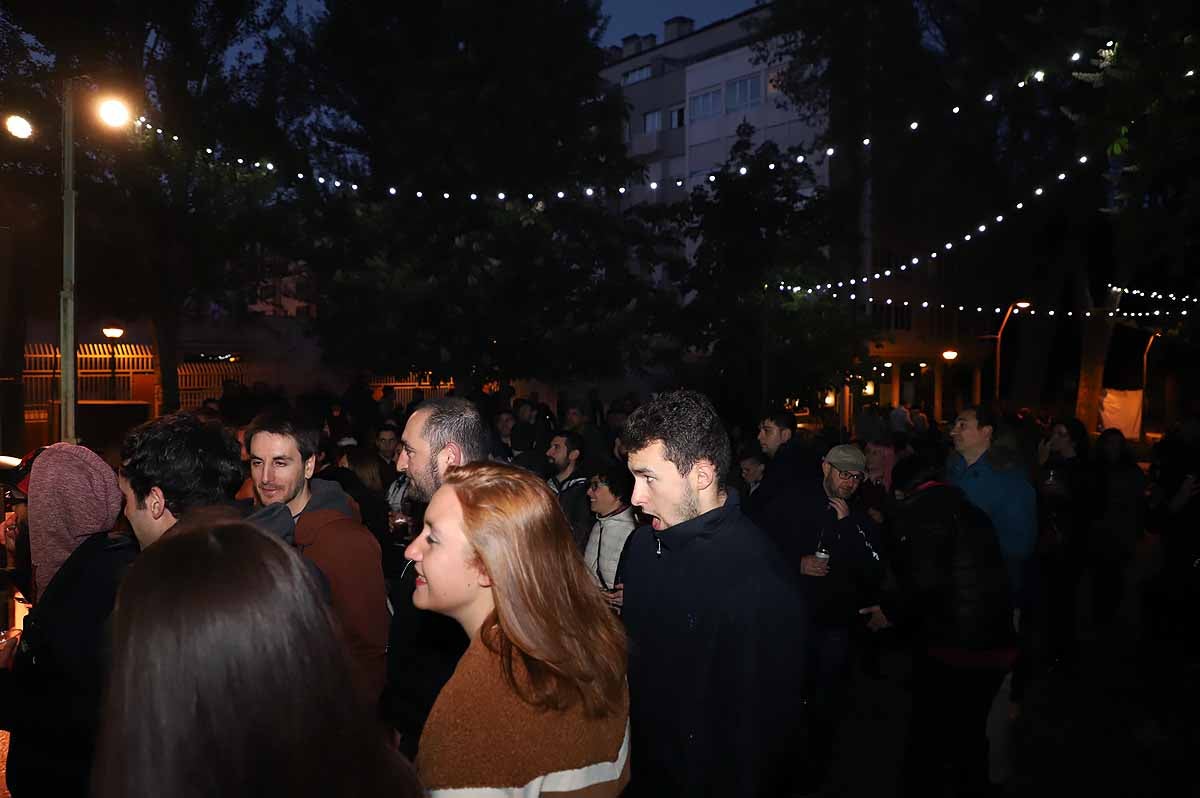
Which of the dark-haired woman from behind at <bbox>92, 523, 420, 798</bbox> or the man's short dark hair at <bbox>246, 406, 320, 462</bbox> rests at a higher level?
the man's short dark hair at <bbox>246, 406, 320, 462</bbox>

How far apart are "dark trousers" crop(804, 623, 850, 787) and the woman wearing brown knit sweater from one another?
140 inches

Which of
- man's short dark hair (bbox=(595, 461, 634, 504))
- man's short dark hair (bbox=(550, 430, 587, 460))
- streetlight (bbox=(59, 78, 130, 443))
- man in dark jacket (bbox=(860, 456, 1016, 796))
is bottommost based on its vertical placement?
man in dark jacket (bbox=(860, 456, 1016, 796))

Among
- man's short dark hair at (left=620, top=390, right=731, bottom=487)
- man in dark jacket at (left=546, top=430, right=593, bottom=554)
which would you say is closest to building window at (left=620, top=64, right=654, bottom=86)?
man in dark jacket at (left=546, top=430, right=593, bottom=554)

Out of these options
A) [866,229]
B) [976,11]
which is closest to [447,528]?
[976,11]

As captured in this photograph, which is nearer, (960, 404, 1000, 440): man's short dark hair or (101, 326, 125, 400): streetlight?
(960, 404, 1000, 440): man's short dark hair

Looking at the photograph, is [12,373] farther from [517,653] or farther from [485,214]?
[517,653]

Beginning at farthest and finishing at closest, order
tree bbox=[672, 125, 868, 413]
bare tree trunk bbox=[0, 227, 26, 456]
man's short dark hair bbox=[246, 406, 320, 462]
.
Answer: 1. tree bbox=[672, 125, 868, 413]
2. bare tree trunk bbox=[0, 227, 26, 456]
3. man's short dark hair bbox=[246, 406, 320, 462]

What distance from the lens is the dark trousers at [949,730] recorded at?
181 inches

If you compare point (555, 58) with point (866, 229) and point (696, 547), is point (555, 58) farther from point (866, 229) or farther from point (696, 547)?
point (696, 547)

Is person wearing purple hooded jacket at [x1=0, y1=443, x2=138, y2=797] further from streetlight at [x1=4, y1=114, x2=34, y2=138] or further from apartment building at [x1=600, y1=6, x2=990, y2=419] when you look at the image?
apartment building at [x1=600, y1=6, x2=990, y2=419]

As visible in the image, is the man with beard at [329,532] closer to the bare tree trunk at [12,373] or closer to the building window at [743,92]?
the bare tree trunk at [12,373]

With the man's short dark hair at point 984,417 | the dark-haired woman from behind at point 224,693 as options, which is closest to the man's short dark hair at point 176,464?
the dark-haired woman from behind at point 224,693

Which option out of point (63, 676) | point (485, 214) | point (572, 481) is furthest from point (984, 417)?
point (485, 214)

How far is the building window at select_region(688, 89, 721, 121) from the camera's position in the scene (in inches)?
1471
